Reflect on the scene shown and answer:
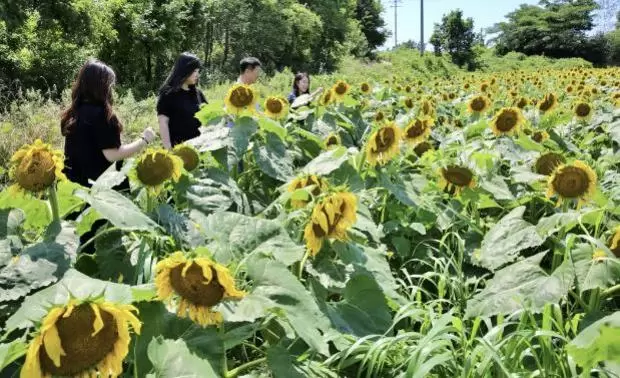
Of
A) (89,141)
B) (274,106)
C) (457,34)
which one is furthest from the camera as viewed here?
(457,34)

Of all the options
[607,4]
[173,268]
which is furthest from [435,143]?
[607,4]

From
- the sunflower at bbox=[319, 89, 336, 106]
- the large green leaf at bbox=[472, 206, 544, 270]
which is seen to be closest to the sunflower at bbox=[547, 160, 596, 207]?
the large green leaf at bbox=[472, 206, 544, 270]

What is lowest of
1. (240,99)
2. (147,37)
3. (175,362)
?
(175,362)

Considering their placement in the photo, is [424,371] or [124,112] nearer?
[424,371]

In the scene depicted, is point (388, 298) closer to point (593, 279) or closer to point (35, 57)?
point (593, 279)

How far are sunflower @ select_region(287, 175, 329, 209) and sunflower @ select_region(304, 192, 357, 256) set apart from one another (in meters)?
0.19

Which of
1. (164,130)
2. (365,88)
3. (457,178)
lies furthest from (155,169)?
(365,88)

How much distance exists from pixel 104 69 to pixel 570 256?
1.75 m

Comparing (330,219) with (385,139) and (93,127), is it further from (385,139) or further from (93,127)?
(93,127)

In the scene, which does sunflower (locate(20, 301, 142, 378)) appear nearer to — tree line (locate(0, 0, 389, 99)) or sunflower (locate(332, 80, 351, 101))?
sunflower (locate(332, 80, 351, 101))

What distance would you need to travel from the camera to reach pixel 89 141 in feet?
7.82

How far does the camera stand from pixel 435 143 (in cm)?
418

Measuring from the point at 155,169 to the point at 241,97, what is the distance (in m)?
0.79

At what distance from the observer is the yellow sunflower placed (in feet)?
9.30
